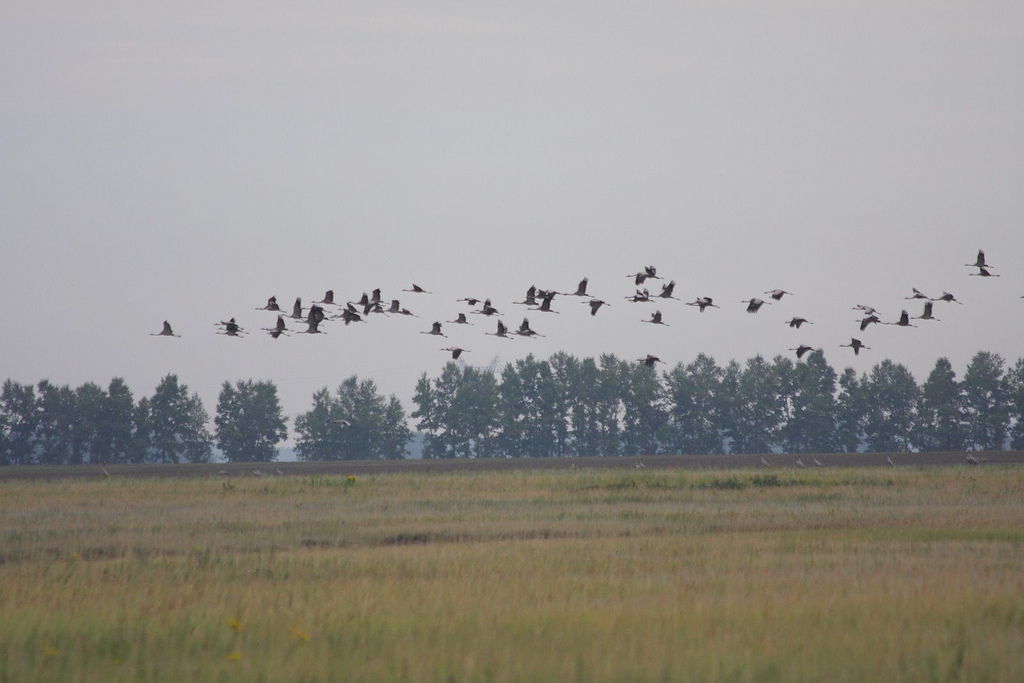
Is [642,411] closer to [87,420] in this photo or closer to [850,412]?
[850,412]

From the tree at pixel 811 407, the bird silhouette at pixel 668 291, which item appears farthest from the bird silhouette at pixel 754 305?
the tree at pixel 811 407

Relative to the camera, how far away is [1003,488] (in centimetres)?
4384

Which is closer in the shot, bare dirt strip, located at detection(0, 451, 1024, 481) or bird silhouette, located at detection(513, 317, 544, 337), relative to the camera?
bird silhouette, located at detection(513, 317, 544, 337)

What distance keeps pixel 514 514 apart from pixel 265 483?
2148cm

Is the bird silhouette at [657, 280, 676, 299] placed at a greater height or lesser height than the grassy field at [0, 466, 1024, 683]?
greater

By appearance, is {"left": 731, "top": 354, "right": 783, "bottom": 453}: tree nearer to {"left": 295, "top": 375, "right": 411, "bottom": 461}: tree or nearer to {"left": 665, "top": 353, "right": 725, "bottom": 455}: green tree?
{"left": 665, "top": 353, "right": 725, "bottom": 455}: green tree

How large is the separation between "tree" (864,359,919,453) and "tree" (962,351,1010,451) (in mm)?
6185

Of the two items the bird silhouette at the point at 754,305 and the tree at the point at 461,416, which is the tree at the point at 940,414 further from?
the bird silhouette at the point at 754,305

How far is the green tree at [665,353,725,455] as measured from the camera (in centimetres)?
12481

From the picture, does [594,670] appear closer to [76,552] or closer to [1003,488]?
[76,552]

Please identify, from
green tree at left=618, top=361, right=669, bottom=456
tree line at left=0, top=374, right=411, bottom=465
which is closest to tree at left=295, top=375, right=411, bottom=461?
tree line at left=0, top=374, right=411, bottom=465

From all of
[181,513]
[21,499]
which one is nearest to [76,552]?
[181,513]

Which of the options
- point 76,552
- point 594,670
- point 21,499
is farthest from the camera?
point 21,499

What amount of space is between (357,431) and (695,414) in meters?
40.0
